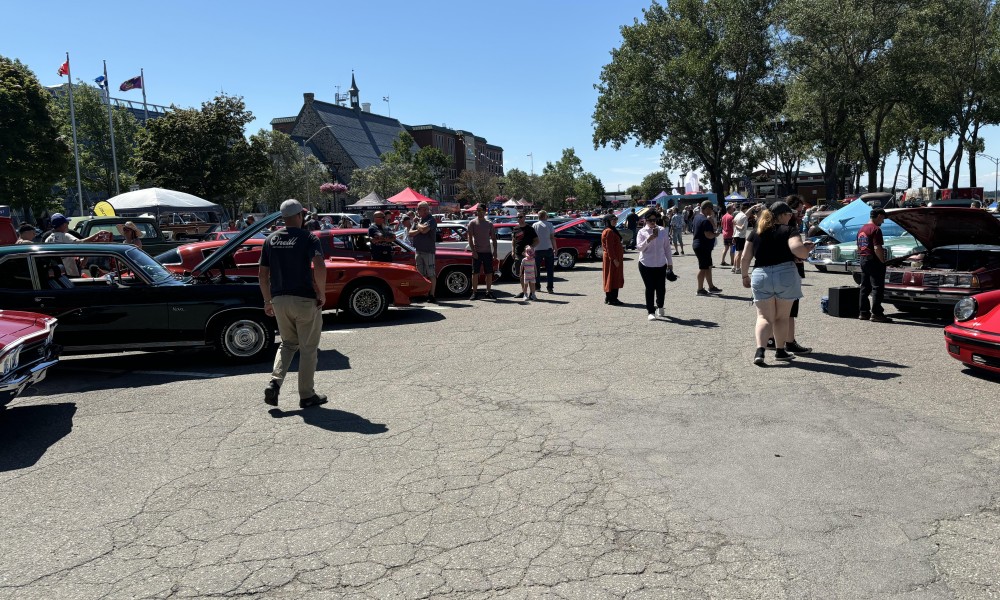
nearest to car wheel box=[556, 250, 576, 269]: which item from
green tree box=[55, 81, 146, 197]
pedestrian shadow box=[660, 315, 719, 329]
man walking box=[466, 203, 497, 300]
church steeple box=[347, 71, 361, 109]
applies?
man walking box=[466, 203, 497, 300]

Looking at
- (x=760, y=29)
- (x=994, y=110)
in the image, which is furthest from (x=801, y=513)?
(x=994, y=110)

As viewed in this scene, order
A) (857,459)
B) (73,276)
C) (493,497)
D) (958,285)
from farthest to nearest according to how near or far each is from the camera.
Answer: (958,285), (73,276), (857,459), (493,497)

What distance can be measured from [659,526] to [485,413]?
2.33m

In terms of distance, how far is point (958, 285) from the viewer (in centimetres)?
905

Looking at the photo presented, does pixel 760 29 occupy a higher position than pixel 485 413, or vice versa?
pixel 760 29

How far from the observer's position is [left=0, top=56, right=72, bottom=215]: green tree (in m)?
35.2

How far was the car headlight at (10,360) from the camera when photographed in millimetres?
5383

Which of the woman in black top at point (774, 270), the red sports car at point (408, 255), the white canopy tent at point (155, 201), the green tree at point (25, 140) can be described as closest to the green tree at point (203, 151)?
the green tree at point (25, 140)

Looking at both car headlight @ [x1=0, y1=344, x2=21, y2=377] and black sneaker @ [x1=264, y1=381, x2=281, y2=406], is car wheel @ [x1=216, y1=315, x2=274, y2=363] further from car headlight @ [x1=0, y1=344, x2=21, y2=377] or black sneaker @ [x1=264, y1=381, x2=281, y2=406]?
car headlight @ [x1=0, y1=344, x2=21, y2=377]

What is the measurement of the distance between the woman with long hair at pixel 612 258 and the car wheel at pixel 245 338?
5.58 m

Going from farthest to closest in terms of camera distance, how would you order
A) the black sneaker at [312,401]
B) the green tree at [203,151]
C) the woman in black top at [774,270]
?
the green tree at [203,151] → the woman in black top at [774,270] → the black sneaker at [312,401]

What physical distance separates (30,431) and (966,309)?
8.34 metres

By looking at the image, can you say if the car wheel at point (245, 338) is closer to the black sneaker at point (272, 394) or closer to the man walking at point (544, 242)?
the black sneaker at point (272, 394)

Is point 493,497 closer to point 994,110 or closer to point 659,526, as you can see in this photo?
point 659,526
